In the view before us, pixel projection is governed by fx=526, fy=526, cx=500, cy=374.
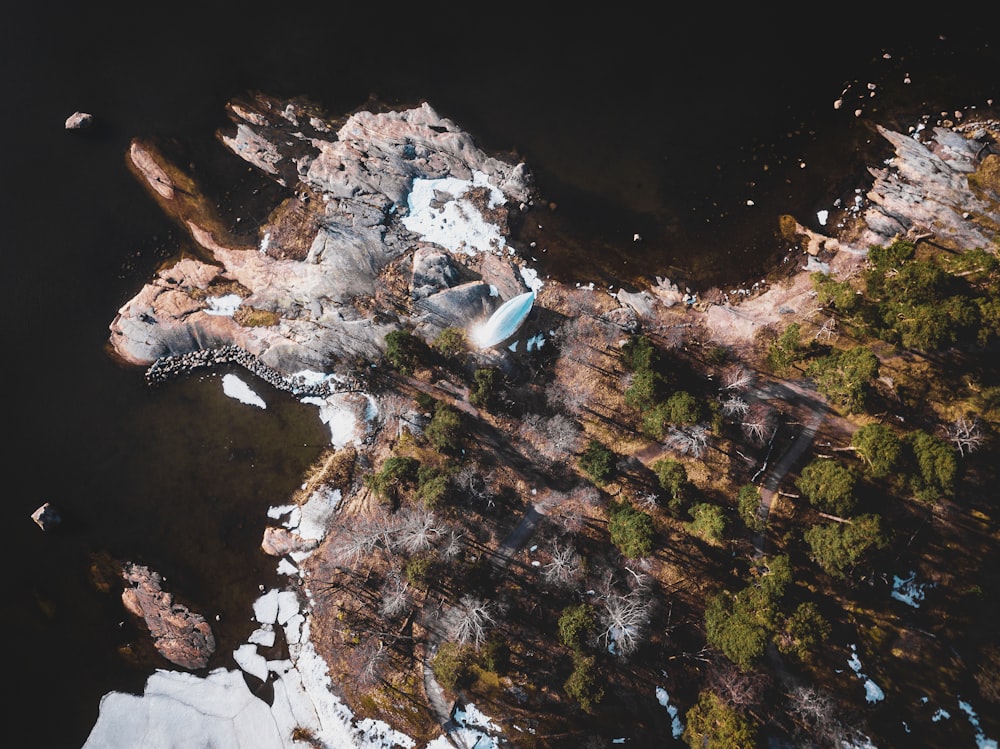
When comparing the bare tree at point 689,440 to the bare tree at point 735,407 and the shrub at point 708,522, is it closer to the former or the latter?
the bare tree at point 735,407

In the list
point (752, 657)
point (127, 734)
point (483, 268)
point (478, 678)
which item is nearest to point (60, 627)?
point (127, 734)

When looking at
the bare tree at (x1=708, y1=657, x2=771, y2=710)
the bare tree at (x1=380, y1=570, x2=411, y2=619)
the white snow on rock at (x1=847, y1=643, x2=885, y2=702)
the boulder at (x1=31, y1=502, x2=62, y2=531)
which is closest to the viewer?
the bare tree at (x1=708, y1=657, x2=771, y2=710)

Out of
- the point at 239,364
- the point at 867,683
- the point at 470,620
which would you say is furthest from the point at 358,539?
the point at 867,683

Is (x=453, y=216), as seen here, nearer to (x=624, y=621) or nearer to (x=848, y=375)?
(x=848, y=375)

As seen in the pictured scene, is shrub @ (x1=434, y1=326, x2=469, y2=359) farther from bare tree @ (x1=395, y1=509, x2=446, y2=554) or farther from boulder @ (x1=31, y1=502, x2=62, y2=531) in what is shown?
boulder @ (x1=31, y1=502, x2=62, y2=531)

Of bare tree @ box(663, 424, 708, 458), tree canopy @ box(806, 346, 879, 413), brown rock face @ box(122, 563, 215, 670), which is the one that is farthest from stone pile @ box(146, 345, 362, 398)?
tree canopy @ box(806, 346, 879, 413)

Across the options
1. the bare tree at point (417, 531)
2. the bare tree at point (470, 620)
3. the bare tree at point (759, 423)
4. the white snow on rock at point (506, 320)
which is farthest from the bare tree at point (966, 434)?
the bare tree at point (417, 531)
